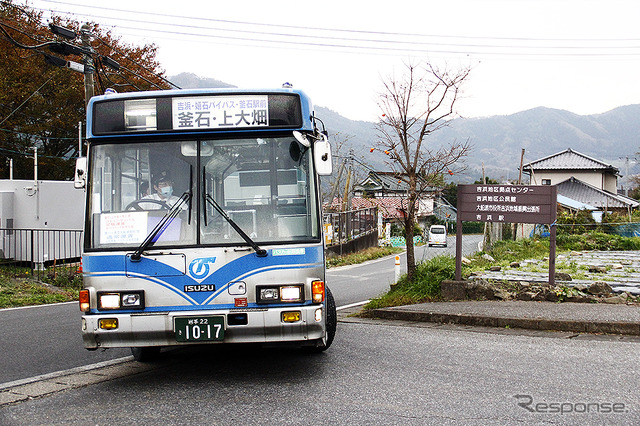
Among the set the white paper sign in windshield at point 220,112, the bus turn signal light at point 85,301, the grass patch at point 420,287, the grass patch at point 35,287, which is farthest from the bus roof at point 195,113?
the grass patch at point 35,287

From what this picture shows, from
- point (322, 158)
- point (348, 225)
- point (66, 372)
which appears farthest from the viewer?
point (348, 225)

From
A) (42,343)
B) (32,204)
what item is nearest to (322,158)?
(42,343)

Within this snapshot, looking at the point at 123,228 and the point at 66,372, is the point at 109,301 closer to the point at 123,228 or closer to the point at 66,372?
the point at 123,228

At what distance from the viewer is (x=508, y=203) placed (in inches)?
400

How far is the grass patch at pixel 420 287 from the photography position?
10406 mm

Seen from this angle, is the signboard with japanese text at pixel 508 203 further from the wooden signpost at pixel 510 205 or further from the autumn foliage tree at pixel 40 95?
the autumn foliage tree at pixel 40 95

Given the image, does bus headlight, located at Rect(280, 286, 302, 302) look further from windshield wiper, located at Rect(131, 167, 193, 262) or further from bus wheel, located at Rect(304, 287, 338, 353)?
bus wheel, located at Rect(304, 287, 338, 353)

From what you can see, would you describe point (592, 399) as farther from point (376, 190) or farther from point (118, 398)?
point (376, 190)

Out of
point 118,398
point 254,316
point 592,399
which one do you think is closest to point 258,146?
point 254,316

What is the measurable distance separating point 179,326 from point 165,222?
3.27 ft

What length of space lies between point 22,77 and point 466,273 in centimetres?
2301

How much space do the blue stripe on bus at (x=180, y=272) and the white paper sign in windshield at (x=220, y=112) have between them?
4.41 ft

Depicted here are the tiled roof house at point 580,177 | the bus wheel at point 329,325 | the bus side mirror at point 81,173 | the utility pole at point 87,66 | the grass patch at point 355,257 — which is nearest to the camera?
the bus side mirror at point 81,173

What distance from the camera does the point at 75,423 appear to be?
463 cm
